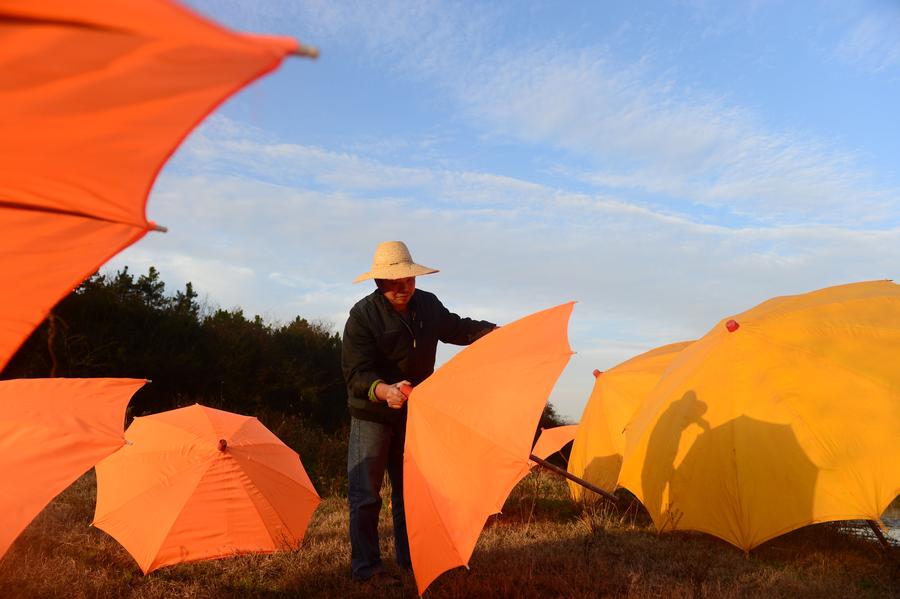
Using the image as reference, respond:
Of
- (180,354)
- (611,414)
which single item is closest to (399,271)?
(611,414)

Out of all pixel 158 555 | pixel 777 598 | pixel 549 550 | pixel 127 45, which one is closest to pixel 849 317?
pixel 777 598

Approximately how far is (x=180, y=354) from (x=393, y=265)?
11.8 metres

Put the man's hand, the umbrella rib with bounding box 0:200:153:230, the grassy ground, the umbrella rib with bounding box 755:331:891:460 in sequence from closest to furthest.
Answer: the umbrella rib with bounding box 0:200:153:230, the man's hand, the grassy ground, the umbrella rib with bounding box 755:331:891:460

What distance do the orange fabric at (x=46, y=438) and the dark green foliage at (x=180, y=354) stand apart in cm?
995

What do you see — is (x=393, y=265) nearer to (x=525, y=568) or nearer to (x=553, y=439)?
(x=525, y=568)

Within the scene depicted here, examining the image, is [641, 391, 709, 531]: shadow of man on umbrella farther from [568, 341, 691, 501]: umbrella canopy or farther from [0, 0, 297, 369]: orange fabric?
[0, 0, 297, 369]: orange fabric

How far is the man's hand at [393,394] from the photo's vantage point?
4.87 meters

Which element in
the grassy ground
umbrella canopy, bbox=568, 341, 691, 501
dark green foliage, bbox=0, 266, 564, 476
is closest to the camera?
the grassy ground

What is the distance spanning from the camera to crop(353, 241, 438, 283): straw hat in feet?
17.5

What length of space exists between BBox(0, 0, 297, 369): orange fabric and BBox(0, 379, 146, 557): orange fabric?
5.92ft

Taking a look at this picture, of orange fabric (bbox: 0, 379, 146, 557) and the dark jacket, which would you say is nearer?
orange fabric (bbox: 0, 379, 146, 557)

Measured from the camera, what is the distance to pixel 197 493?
593 centimetres

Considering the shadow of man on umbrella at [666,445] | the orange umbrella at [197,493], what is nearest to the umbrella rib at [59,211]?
the orange umbrella at [197,493]

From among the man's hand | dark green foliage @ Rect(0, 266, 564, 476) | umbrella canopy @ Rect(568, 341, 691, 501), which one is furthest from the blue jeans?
dark green foliage @ Rect(0, 266, 564, 476)
